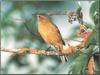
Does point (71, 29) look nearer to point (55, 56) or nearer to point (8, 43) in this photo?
point (55, 56)

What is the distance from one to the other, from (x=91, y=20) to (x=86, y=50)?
0.09m

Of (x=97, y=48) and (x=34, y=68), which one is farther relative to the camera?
(x=34, y=68)

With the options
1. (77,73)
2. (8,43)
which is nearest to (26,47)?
(8,43)

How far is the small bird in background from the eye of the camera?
0.77m

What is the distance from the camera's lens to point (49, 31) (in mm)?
774

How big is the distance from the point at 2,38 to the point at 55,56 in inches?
6.6

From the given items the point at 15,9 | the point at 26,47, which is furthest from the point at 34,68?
the point at 15,9

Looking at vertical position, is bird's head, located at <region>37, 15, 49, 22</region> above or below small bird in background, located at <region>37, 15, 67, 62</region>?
above

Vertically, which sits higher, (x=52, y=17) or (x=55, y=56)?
(x=52, y=17)

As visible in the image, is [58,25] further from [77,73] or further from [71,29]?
[77,73]

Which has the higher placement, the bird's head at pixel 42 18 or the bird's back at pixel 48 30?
the bird's head at pixel 42 18

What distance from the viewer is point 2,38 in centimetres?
81

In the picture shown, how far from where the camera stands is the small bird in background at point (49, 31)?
767 mm

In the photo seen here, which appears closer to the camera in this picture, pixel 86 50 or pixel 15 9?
pixel 86 50
